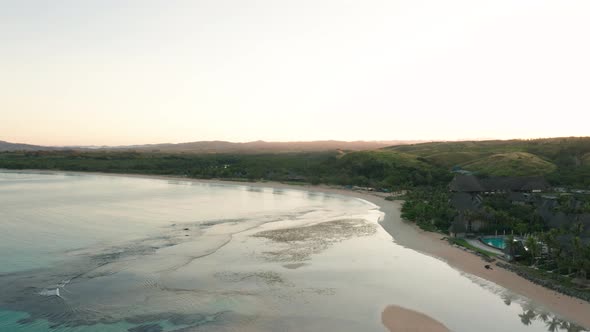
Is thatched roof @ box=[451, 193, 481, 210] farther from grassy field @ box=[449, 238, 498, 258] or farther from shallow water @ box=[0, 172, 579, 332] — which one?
shallow water @ box=[0, 172, 579, 332]

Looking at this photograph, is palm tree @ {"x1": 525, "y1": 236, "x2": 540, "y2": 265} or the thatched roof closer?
palm tree @ {"x1": 525, "y1": 236, "x2": 540, "y2": 265}

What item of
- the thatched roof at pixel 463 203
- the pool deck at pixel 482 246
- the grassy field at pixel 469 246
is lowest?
the pool deck at pixel 482 246

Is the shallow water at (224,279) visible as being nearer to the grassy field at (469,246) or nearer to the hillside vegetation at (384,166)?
the grassy field at (469,246)

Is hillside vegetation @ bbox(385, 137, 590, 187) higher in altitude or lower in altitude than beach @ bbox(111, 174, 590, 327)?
higher

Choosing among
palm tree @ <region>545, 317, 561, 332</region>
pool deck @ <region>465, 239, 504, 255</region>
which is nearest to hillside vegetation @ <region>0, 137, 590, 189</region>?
pool deck @ <region>465, 239, 504, 255</region>

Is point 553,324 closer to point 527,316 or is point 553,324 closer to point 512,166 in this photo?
point 527,316

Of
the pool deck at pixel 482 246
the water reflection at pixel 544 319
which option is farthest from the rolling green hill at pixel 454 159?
the water reflection at pixel 544 319

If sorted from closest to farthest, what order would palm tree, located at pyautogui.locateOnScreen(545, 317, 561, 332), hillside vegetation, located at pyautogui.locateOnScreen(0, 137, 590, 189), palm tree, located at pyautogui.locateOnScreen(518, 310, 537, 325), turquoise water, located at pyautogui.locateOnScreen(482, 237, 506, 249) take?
palm tree, located at pyautogui.locateOnScreen(545, 317, 561, 332) → palm tree, located at pyautogui.locateOnScreen(518, 310, 537, 325) → turquoise water, located at pyautogui.locateOnScreen(482, 237, 506, 249) → hillside vegetation, located at pyautogui.locateOnScreen(0, 137, 590, 189)
